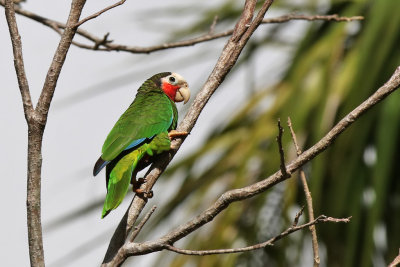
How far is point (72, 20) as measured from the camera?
1.91 meters

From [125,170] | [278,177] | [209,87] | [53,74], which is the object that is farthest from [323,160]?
[53,74]

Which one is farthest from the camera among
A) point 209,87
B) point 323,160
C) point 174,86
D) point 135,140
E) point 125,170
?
point 174,86

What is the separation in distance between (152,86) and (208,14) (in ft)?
3.40

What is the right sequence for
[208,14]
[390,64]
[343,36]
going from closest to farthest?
[390,64]
[343,36]
[208,14]

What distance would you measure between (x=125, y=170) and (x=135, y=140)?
0.60 ft

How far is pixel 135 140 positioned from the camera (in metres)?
2.90

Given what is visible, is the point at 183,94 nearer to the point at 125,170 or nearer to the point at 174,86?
the point at 174,86

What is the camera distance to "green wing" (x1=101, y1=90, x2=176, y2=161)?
2.80m

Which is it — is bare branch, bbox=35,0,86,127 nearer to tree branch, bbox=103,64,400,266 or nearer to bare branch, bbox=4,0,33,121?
bare branch, bbox=4,0,33,121

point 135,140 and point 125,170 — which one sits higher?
point 135,140

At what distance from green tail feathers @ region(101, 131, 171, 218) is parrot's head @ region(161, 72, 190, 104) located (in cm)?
75

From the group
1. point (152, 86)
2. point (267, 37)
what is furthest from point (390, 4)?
point (152, 86)

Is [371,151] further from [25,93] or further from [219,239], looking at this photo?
[25,93]

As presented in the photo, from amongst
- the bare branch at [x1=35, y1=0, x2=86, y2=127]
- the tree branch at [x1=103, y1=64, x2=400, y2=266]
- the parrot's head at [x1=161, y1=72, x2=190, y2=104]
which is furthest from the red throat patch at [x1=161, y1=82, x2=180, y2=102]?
the tree branch at [x1=103, y1=64, x2=400, y2=266]
